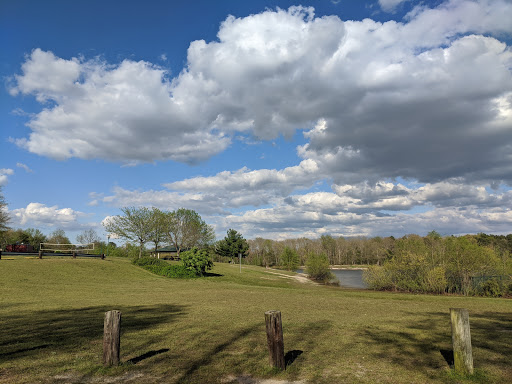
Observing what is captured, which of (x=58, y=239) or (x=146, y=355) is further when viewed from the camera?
(x=58, y=239)

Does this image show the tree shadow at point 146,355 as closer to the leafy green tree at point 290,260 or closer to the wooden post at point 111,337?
the wooden post at point 111,337

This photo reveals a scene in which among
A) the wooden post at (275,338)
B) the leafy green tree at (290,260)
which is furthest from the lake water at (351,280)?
Answer: the wooden post at (275,338)

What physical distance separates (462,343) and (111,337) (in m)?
7.89

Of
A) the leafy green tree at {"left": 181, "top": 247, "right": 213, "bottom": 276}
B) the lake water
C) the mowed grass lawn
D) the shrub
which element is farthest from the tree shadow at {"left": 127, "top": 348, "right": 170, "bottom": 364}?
the lake water

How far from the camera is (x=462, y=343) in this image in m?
7.09

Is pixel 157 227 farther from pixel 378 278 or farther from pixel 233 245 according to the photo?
pixel 378 278

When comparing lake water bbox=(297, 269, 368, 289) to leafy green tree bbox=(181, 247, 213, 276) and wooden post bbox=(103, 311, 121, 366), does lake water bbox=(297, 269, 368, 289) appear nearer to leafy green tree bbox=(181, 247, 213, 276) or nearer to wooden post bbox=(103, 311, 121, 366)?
leafy green tree bbox=(181, 247, 213, 276)

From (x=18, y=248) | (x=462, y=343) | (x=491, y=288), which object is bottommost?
(x=491, y=288)

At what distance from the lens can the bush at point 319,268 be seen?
2733 inches

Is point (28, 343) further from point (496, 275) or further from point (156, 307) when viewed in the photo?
point (496, 275)

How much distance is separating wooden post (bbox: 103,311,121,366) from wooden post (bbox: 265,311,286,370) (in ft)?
11.5

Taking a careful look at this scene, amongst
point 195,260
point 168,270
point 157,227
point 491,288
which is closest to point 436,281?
point 491,288

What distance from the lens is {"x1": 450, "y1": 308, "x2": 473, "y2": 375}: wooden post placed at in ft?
23.2

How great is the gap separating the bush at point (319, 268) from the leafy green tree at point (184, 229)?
28.9 meters
